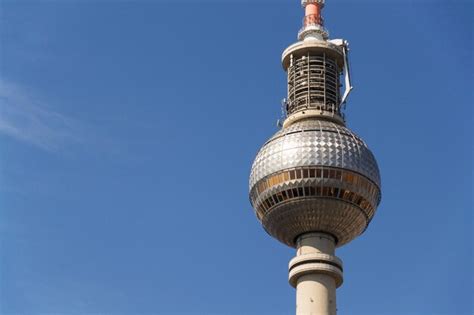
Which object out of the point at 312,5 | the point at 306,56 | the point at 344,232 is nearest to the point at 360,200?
the point at 344,232

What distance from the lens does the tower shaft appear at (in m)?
123

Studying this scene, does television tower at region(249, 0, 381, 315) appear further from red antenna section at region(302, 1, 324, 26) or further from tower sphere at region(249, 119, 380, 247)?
red antenna section at region(302, 1, 324, 26)

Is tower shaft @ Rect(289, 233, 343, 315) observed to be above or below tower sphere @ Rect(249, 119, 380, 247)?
below

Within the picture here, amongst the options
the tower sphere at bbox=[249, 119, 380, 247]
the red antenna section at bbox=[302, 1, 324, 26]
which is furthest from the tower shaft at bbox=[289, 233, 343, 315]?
the red antenna section at bbox=[302, 1, 324, 26]

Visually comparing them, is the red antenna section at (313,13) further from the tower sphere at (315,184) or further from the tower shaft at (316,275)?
the tower shaft at (316,275)

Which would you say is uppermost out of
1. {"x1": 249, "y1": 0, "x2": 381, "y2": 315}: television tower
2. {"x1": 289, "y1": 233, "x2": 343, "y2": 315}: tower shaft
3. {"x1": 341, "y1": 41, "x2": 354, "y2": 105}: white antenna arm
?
{"x1": 341, "y1": 41, "x2": 354, "y2": 105}: white antenna arm

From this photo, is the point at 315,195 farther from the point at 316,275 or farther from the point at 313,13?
the point at 313,13

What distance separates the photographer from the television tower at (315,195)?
12450 cm

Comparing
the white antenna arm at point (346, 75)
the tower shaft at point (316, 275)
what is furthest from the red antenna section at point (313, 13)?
the tower shaft at point (316, 275)

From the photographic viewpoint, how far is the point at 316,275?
12456 centimetres

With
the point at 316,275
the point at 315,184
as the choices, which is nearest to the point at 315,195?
the point at 315,184

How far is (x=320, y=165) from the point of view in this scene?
12544 centimetres

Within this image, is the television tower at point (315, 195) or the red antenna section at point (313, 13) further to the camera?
the red antenna section at point (313, 13)

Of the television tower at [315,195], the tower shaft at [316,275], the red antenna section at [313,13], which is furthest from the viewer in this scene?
the red antenna section at [313,13]
